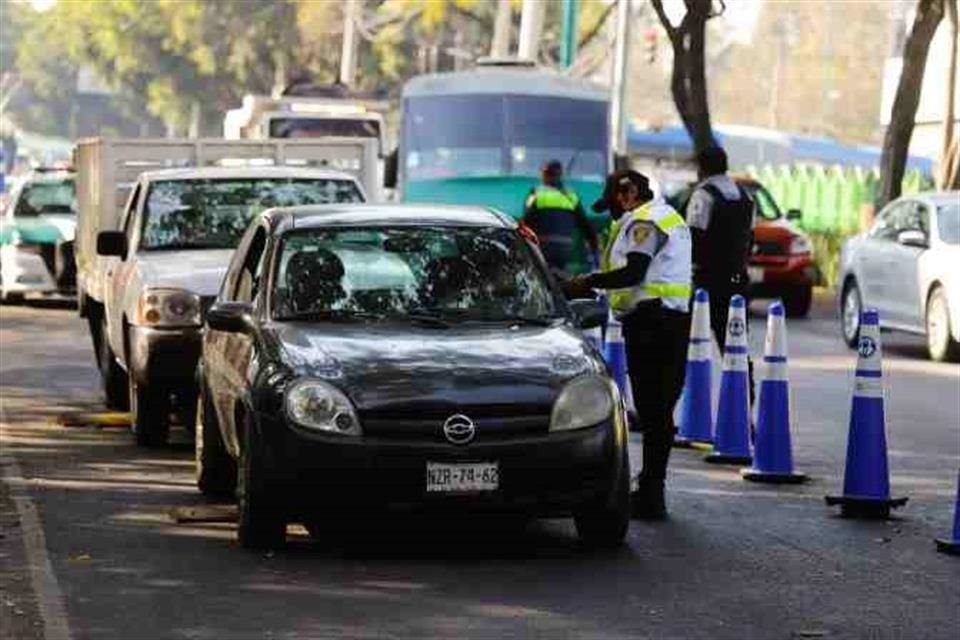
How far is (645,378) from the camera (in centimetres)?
1204

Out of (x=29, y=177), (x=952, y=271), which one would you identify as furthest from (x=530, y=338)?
(x=29, y=177)

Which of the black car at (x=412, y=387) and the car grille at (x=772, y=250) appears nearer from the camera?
the black car at (x=412, y=387)

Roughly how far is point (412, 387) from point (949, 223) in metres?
14.3

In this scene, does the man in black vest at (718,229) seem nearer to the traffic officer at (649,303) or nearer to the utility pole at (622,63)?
the traffic officer at (649,303)

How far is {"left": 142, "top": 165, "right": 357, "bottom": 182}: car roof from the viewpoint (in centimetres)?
1636

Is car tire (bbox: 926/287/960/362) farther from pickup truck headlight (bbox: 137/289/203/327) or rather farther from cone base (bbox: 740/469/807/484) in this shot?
pickup truck headlight (bbox: 137/289/203/327)

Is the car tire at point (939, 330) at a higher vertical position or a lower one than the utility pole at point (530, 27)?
lower

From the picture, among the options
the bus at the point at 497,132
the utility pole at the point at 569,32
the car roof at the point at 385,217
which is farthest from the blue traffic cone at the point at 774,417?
the utility pole at the point at 569,32

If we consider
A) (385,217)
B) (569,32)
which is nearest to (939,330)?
(385,217)

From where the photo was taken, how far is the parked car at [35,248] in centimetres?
2992

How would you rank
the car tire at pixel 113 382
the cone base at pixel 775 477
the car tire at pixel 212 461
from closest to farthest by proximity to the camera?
the car tire at pixel 212 461 → the cone base at pixel 775 477 → the car tire at pixel 113 382

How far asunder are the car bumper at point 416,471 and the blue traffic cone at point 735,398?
358cm

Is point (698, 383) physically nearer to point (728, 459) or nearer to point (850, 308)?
point (728, 459)

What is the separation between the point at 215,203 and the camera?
16.2m
